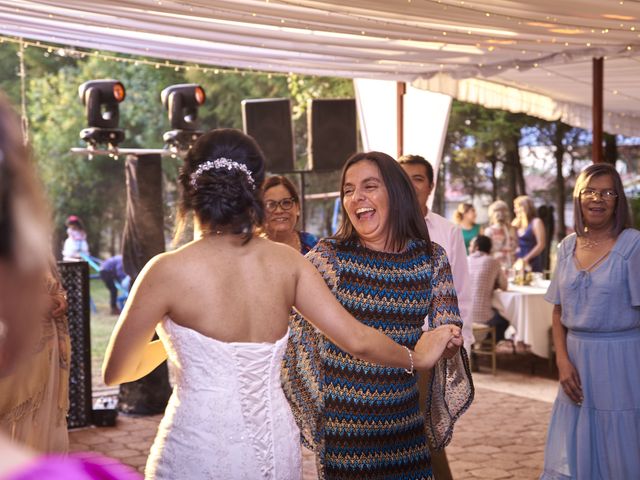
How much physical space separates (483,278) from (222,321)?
6466mm

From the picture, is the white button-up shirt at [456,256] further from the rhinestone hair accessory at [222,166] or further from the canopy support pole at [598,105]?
the rhinestone hair accessory at [222,166]

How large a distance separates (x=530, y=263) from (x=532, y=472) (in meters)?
5.80

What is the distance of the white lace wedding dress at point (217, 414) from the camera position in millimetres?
2354

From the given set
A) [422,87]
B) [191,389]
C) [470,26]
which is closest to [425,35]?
[470,26]

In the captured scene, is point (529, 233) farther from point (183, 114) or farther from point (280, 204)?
point (280, 204)

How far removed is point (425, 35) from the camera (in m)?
5.96

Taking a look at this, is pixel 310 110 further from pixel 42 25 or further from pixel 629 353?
pixel 629 353

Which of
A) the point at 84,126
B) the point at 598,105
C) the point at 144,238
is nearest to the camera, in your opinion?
the point at 598,105

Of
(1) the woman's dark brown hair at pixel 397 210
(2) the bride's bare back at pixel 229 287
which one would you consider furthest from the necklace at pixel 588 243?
(2) the bride's bare back at pixel 229 287

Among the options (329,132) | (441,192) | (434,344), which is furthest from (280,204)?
(441,192)

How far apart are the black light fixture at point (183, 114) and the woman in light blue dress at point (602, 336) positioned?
487 cm

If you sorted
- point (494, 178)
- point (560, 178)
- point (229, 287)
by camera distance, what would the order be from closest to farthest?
point (229, 287)
point (560, 178)
point (494, 178)

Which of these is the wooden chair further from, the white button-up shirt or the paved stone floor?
the white button-up shirt

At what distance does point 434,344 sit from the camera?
2783mm
